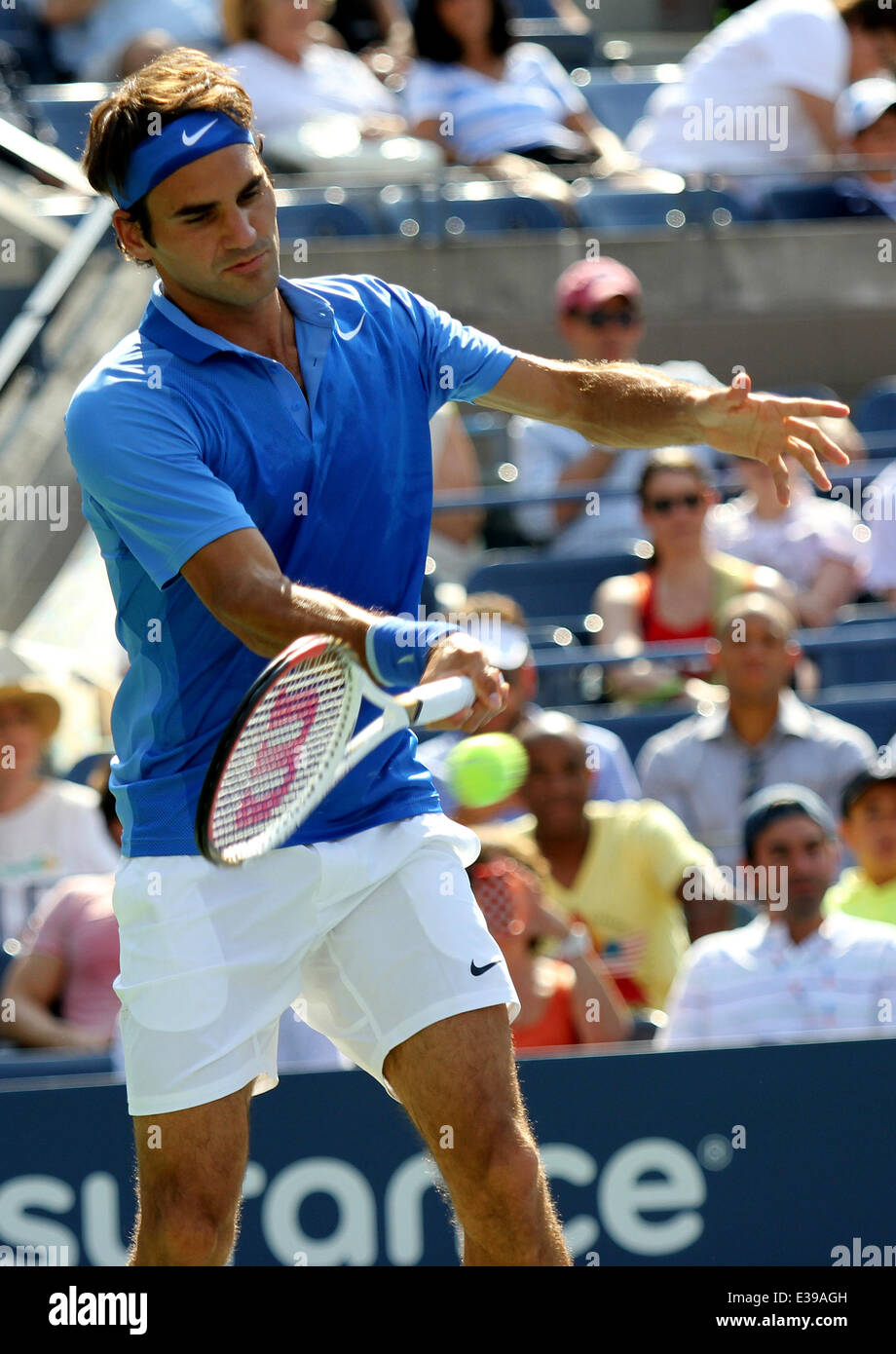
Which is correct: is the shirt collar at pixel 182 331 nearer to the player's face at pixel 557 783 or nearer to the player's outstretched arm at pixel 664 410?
the player's outstretched arm at pixel 664 410

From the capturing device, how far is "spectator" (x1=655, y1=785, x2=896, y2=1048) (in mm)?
4738

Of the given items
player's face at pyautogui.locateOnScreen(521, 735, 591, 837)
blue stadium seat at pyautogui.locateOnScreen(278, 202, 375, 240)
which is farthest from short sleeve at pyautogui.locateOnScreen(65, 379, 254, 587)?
blue stadium seat at pyautogui.locateOnScreen(278, 202, 375, 240)

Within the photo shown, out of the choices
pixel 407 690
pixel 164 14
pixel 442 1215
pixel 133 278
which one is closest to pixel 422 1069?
pixel 407 690

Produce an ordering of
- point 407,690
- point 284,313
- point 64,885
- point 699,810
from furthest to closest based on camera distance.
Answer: point 699,810 < point 64,885 < point 284,313 < point 407,690

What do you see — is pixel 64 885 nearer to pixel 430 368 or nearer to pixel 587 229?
pixel 430 368

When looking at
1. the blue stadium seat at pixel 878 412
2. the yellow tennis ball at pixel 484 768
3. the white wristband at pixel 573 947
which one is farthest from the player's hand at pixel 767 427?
the blue stadium seat at pixel 878 412

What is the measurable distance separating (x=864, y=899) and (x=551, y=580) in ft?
6.52

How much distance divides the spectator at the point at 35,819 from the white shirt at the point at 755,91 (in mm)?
3815

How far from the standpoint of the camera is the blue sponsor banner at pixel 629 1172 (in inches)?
167

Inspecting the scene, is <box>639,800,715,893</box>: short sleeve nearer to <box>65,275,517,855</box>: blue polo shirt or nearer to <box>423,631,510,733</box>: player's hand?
<box>65,275,517,855</box>: blue polo shirt

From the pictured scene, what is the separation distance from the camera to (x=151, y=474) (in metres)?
2.79

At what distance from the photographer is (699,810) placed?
5.82 m

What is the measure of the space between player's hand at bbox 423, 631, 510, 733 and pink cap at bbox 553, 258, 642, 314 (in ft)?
14.5

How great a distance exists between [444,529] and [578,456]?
0.54 meters
